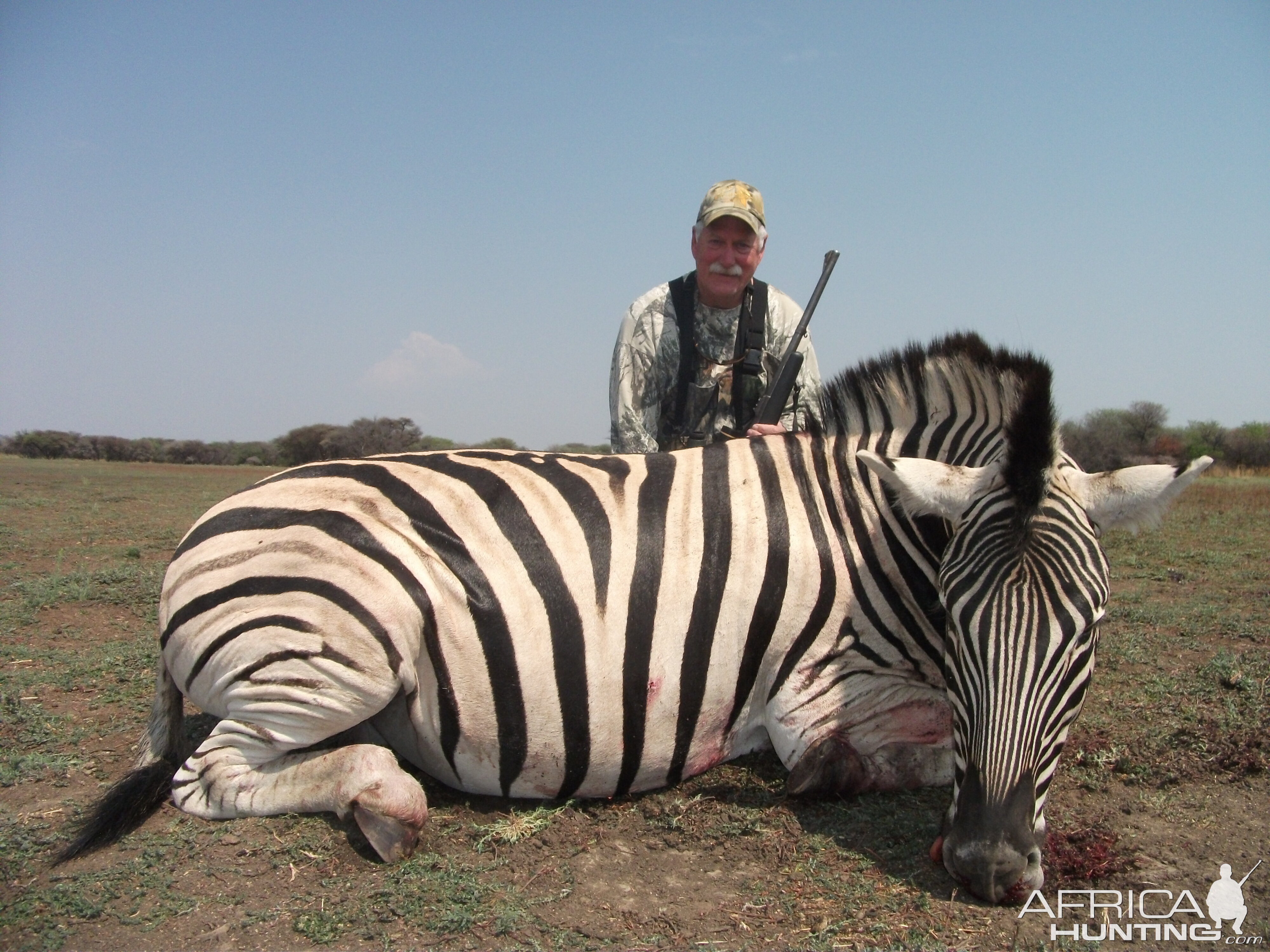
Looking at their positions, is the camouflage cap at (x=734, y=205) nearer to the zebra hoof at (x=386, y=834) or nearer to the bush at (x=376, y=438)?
the zebra hoof at (x=386, y=834)

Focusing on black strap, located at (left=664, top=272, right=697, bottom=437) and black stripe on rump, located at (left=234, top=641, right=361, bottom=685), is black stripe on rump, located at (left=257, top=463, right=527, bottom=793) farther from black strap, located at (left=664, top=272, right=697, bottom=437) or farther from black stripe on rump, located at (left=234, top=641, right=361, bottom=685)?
black strap, located at (left=664, top=272, right=697, bottom=437)

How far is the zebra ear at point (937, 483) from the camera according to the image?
2.90 m

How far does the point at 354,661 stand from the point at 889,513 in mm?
2183

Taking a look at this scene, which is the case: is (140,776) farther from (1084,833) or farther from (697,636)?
(1084,833)

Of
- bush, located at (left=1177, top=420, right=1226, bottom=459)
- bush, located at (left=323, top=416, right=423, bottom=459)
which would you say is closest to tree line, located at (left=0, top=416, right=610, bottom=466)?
bush, located at (left=323, top=416, right=423, bottom=459)

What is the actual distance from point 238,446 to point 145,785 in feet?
159

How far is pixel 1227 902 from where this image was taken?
262cm

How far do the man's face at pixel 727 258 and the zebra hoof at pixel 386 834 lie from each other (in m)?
3.91

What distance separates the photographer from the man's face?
545cm

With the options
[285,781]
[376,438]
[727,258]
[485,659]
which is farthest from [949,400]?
[376,438]

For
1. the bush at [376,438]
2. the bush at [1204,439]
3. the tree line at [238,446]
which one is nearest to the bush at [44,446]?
the tree line at [238,446]

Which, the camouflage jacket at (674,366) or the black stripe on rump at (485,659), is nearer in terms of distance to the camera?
the black stripe on rump at (485,659)

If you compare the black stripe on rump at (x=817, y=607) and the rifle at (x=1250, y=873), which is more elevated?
the black stripe on rump at (x=817, y=607)

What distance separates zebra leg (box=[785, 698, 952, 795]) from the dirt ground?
0.09 metres
